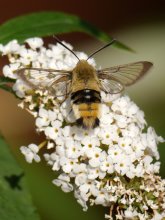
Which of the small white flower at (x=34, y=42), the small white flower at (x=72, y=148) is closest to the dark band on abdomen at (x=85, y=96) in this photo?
the small white flower at (x=72, y=148)

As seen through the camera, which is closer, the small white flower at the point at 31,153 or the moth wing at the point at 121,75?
the moth wing at the point at 121,75

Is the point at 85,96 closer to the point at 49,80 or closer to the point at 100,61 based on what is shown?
the point at 49,80

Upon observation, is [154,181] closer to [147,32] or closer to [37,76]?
[37,76]

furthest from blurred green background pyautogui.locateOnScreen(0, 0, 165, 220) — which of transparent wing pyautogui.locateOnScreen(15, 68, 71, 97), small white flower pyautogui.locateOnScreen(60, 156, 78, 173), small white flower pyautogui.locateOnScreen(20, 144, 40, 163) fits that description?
transparent wing pyautogui.locateOnScreen(15, 68, 71, 97)

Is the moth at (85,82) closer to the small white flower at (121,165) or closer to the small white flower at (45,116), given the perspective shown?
the small white flower at (45,116)

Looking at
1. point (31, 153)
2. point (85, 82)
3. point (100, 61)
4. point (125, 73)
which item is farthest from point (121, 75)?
point (100, 61)

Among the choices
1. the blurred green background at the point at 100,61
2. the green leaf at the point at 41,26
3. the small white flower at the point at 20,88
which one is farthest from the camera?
the blurred green background at the point at 100,61

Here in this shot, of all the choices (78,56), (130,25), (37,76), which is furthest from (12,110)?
(37,76)
